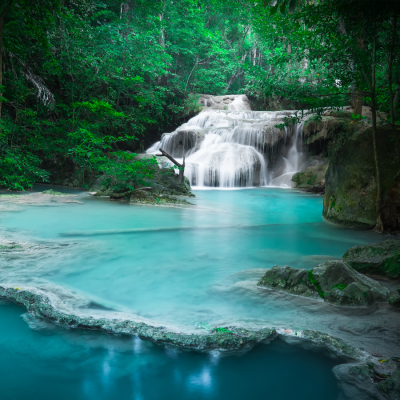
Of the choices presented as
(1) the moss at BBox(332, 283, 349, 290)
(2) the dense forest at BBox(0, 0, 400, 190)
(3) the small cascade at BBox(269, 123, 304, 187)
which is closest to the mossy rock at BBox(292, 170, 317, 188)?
(3) the small cascade at BBox(269, 123, 304, 187)

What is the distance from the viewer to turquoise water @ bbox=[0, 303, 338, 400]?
1479mm

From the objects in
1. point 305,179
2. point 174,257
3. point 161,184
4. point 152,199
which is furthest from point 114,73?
point 174,257

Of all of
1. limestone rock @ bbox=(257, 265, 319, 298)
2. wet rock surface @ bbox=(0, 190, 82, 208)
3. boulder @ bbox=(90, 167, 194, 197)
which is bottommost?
limestone rock @ bbox=(257, 265, 319, 298)

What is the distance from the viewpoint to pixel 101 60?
1033 centimetres

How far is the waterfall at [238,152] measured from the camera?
15188 millimetres

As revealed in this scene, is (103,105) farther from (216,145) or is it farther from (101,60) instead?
(216,145)

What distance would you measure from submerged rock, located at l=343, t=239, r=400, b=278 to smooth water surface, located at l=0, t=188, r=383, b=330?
0.50 metres

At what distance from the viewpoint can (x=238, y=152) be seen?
52.1ft

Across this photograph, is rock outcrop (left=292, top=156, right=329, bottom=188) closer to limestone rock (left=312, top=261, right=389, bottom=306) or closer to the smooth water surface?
the smooth water surface

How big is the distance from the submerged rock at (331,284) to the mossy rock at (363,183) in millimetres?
2980

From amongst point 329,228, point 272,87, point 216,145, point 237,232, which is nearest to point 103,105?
point 272,87

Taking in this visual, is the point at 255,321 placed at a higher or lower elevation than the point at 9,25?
lower

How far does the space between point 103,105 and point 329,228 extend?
7006mm

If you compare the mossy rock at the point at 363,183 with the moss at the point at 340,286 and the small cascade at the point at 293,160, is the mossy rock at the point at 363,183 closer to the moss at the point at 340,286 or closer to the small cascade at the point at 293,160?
the moss at the point at 340,286
